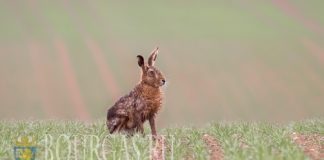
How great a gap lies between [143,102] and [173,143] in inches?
46.3

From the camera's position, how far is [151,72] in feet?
44.8

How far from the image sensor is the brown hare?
1366 cm

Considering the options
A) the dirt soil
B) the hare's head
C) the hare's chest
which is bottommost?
the dirt soil

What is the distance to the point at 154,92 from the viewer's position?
13742 millimetres

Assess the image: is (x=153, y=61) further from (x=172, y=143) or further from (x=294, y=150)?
(x=294, y=150)

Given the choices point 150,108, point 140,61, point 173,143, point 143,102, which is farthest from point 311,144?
point 140,61

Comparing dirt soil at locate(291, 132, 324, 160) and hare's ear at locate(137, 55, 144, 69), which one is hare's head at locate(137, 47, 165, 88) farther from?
dirt soil at locate(291, 132, 324, 160)

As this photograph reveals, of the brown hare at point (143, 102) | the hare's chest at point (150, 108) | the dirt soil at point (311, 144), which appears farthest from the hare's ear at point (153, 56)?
the dirt soil at point (311, 144)

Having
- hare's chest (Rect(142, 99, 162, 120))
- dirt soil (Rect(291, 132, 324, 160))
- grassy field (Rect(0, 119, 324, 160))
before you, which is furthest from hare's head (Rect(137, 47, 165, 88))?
dirt soil (Rect(291, 132, 324, 160))

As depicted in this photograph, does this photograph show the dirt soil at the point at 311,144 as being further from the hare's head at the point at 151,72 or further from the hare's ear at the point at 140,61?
the hare's ear at the point at 140,61

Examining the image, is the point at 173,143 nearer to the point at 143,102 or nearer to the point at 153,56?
the point at 143,102

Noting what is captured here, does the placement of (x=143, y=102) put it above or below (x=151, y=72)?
below

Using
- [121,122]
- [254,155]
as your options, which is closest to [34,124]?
[121,122]

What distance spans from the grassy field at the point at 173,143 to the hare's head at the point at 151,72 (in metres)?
1.15
